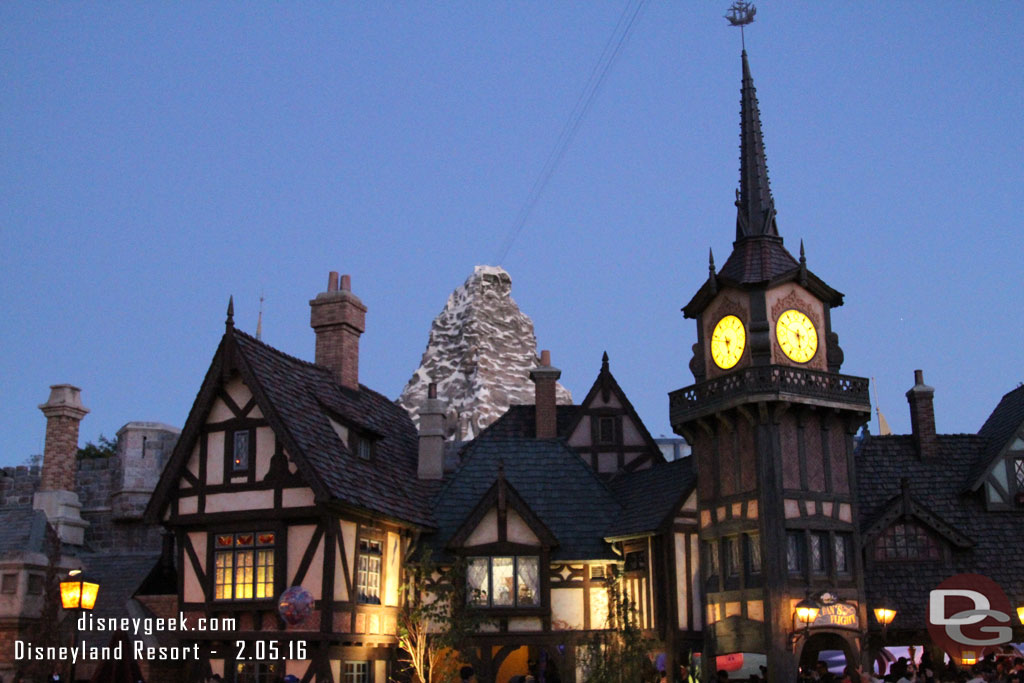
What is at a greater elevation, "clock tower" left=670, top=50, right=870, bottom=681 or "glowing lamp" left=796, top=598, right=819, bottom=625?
"clock tower" left=670, top=50, right=870, bottom=681

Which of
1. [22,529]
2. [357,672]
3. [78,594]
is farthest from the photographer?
[22,529]

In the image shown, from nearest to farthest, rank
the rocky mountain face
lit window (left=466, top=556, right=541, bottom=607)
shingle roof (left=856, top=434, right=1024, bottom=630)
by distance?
lit window (left=466, top=556, right=541, bottom=607)
shingle roof (left=856, top=434, right=1024, bottom=630)
the rocky mountain face

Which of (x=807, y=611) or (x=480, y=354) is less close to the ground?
(x=480, y=354)

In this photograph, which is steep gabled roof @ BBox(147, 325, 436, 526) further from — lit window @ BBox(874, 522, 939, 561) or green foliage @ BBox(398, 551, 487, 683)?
lit window @ BBox(874, 522, 939, 561)

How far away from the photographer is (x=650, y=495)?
32000mm

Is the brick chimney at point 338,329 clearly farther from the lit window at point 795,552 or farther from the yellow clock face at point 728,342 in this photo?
the lit window at point 795,552

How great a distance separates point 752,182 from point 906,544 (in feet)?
34.4

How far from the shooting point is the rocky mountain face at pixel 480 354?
8256 centimetres

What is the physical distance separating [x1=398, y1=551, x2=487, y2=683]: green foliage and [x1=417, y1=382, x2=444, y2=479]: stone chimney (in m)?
3.73

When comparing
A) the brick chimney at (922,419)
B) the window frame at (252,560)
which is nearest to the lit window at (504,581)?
the window frame at (252,560)

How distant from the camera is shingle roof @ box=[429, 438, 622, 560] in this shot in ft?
103

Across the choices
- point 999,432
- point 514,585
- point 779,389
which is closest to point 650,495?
point 514,585

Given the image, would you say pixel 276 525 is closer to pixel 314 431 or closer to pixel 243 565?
pixel 243 565

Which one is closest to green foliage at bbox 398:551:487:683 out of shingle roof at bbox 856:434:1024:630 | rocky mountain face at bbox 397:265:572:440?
shingle roof at bbox 856:434:1024:630
